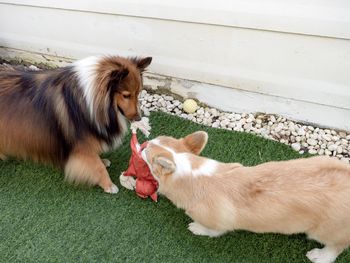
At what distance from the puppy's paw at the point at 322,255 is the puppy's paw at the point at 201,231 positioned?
627mm

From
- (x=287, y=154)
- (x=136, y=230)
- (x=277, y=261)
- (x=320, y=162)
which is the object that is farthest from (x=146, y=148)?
(x=287, y=154)

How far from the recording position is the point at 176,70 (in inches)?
148

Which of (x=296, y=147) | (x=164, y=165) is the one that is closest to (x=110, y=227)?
(x=164, y=165)

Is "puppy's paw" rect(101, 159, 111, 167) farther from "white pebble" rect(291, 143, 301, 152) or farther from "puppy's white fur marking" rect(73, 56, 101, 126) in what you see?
"white pebble" rect(291, 143, 301, 152)

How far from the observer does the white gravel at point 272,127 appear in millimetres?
3283

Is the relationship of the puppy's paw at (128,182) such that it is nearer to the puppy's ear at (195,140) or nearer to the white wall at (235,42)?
the puppy's ear at (195,140)

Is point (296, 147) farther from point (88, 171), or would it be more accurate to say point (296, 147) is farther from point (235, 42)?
point (88, 171)

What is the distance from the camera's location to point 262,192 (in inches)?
84.0

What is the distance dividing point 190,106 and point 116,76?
55.2 inches

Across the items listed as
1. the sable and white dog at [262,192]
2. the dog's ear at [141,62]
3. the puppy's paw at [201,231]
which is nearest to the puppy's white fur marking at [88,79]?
the dog's ear at [141,62]

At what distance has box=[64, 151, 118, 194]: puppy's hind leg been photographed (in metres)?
2.82

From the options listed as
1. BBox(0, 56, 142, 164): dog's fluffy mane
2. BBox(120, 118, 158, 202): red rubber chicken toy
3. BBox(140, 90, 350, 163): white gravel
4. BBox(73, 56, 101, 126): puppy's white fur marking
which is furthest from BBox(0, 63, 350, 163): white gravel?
BBox(73, 56, 101, 126): puppy's white fur marking

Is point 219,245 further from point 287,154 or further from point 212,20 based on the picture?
point 212,20

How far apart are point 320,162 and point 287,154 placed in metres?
1.09
